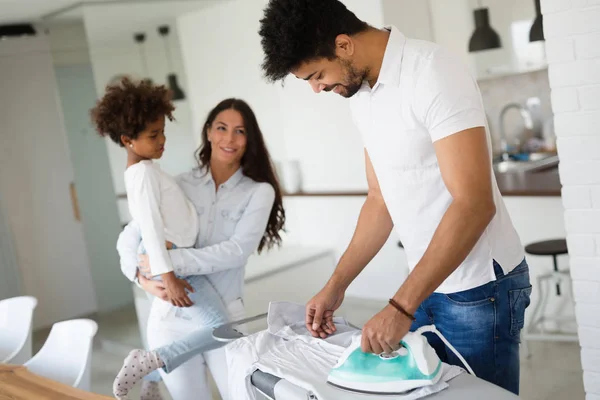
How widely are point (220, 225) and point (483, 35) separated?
3.02 metres

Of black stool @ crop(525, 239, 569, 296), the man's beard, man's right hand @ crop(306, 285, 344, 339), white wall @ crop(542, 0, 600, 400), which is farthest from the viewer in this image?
black stool @ crop(525, 239, 569, 296)

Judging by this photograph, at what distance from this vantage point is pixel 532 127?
5691mm

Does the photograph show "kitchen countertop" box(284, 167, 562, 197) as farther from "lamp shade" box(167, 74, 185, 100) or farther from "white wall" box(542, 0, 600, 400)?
"white wall" box(542, 0, 600, 400)

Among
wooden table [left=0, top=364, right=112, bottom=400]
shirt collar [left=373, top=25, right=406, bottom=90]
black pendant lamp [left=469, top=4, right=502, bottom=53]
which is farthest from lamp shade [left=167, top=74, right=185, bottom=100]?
shirt collar [left=373, top=25, right=406, bottom=90]

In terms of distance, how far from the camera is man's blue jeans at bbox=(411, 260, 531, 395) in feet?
5.41

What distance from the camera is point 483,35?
4.96m

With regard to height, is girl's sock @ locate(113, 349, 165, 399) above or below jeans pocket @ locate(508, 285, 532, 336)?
below

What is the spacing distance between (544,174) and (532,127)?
1.45 metres

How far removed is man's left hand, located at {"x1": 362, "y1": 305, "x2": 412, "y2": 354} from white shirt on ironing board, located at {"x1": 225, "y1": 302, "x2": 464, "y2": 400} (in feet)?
0.31

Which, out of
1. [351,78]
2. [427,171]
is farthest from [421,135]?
[351,78]

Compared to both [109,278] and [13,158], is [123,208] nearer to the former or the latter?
[109,278]

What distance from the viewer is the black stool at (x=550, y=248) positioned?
355cm

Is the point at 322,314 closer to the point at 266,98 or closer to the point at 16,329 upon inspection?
the point at 16,329

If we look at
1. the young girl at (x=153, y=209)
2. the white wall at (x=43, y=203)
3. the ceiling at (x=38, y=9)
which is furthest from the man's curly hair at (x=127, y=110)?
the white wall at (x=43, y=203)
